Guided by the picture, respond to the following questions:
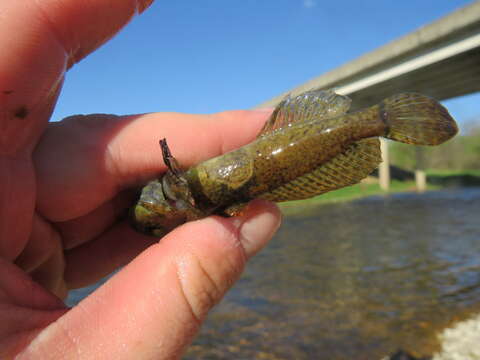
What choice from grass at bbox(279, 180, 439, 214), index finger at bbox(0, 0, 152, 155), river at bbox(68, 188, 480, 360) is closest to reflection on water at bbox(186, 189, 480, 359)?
river at bbox(68, 188, 480, 360)

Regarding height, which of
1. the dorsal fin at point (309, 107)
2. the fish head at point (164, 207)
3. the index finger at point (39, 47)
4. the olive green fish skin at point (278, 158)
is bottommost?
the fish head at point (164, 207)

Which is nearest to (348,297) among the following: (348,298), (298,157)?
(348,298)

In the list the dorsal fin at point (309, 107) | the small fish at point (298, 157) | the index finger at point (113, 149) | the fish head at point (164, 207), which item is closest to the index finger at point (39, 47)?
the index finger at point (113, 149)

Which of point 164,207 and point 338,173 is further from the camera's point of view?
point 164,207

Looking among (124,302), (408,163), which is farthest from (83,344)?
(408,163)

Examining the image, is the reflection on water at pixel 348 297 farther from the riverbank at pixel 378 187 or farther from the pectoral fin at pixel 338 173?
the riverbank at pixel 378 187

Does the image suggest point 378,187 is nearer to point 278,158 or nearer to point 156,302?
point 278,158
